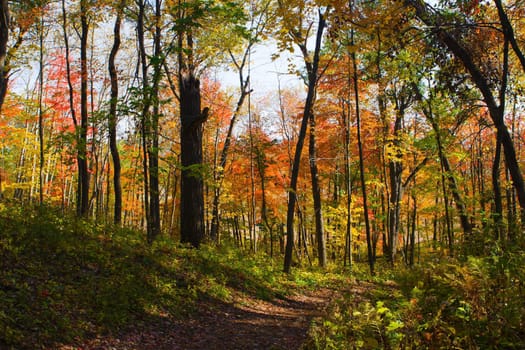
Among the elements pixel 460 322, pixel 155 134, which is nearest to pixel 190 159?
pixel 155 134

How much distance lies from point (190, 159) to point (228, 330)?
19.8ft

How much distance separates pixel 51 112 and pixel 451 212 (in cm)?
2323

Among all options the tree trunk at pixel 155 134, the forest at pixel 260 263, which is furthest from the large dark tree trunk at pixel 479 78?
the tree trunk at pixel 155 134

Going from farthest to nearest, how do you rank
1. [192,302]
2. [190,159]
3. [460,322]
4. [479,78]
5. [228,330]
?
[190,159], [479,78], [192,302], [228,330], [460,322]

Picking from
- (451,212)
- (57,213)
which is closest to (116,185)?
(57,213)

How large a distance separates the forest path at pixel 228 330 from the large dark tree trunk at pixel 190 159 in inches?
126

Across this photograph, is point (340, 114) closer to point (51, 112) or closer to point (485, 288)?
point (485, 288)

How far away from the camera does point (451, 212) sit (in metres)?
15.5

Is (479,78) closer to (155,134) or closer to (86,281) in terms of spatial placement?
(155,134)

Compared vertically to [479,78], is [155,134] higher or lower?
lower

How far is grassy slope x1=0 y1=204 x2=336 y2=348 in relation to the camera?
4598 mm

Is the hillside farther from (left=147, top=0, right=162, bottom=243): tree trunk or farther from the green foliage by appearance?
(left=147, top=0, right=162, bottom=243): tree trunk

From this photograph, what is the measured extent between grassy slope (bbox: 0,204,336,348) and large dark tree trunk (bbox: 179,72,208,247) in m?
1.51

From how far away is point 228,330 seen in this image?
20.9ft
